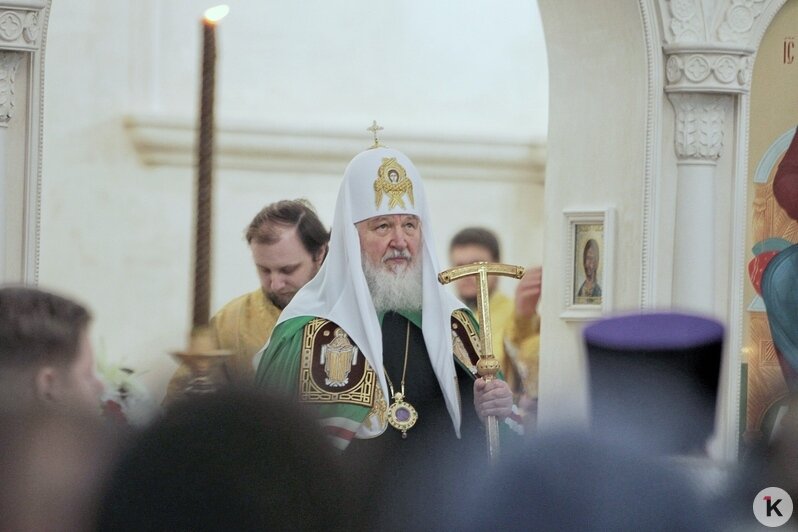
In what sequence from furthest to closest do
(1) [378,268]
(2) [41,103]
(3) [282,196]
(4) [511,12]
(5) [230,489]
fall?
(4) [511,12]
(3) [282,196]
(2) [41,103]
(1) [378,268]
(5) [230,489]

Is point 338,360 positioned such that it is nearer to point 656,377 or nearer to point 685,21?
point 685,21

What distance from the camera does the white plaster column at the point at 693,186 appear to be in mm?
7066

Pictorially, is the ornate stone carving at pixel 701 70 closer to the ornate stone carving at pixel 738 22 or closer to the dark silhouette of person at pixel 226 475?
the ornate stone carving at pixel 738 22

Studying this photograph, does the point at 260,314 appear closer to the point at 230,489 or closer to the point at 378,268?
the point at 378,268


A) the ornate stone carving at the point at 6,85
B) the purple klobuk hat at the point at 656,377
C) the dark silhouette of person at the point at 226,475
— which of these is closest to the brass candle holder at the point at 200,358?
the dark silhouette of person at the point at 226,475

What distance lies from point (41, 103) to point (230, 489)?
194 inches

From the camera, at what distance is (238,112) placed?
1175 cm

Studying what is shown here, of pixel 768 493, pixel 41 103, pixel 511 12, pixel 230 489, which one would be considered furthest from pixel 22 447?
pixel 511 12

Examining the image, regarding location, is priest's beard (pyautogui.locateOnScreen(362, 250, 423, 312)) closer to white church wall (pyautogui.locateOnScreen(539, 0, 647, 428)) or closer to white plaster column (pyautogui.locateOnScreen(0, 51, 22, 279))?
white plaster column (pyautogui.locateOnScreen(0, 51, 22, 279))

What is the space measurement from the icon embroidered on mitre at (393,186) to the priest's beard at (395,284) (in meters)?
0.15

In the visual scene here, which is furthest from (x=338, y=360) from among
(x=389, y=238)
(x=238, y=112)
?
(x=238, y=112)

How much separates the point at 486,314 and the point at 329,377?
0.50 m

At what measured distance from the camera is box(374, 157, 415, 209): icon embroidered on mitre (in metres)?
5.30

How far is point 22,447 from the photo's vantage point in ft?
4.89
